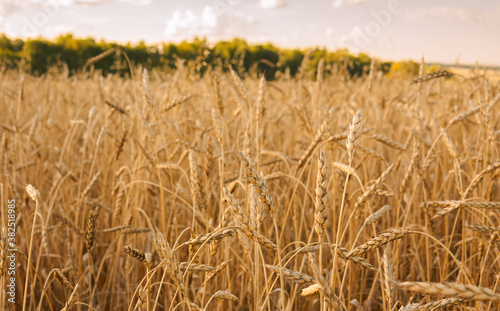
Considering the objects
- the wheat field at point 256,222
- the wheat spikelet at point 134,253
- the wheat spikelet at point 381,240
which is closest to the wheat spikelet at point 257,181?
the wheat field at point 256,222

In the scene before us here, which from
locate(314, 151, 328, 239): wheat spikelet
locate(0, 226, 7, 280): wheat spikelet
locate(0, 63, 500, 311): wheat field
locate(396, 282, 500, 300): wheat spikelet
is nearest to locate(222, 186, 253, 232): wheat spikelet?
locate(0, 63, 500, 311): wheat field

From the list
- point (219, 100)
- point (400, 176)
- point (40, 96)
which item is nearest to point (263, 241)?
point (219, 100)

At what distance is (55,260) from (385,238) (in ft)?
5.45

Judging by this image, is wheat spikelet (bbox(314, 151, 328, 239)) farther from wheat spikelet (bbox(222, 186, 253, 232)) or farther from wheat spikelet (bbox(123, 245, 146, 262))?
wheat spikelet (bbox(123, 245, 146, 262))

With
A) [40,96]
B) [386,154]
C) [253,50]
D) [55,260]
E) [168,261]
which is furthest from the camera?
[253,50]

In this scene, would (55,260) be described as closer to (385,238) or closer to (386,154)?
(385,238)

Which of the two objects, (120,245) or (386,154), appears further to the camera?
(386,154)

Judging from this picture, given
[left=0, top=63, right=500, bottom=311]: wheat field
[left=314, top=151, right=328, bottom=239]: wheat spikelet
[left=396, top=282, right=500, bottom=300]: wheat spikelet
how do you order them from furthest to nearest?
[left=0, top=63, right=500, bottom=311]: wheat field, [left=314, top=151, right=328, bottom=239]: wheat spikelet, [left=396, top=282, right=500, bottom=300]: wheat spikelet

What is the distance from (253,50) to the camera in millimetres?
20297

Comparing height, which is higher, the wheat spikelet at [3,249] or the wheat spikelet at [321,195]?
the wheat spikelet at [321,195]

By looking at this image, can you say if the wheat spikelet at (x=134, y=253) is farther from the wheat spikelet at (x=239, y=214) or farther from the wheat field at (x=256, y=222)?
the wheat spikelet at (x=239, y=214)

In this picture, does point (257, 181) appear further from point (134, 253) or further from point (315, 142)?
point (315, 142)

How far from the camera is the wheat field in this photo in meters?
0.71

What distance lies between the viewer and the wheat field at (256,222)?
71 centimetres
